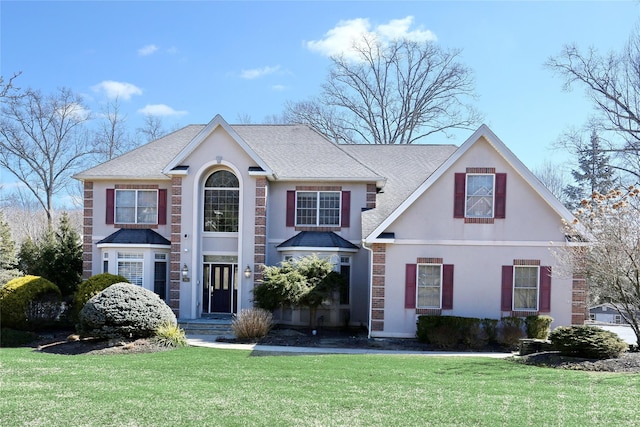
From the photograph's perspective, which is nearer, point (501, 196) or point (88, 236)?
point (501, 196)

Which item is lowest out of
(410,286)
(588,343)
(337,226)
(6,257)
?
(588,343)

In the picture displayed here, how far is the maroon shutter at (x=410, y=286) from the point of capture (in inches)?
680

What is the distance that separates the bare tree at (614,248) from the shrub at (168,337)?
448 inches

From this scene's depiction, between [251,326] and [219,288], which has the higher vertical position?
[219,288]

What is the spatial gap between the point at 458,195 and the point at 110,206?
536 inches

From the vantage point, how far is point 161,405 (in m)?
8.34

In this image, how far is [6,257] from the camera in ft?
73.4

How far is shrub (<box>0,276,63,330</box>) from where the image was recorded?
17938 mm

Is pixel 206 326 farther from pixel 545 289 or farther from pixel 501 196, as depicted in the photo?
pixel 545 289

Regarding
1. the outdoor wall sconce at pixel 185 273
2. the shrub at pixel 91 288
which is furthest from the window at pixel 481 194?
the shrub at pixel 91 288

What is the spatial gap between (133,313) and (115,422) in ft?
27.1

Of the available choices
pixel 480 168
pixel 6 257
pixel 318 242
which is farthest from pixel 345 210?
pixel 6 257

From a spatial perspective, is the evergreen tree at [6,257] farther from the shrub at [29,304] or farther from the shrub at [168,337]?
the shrub at [168,337]

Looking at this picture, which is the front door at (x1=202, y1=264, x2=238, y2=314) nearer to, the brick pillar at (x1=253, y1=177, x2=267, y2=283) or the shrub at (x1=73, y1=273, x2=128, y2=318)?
the brick pillar at (x1=253, y1=177, x2=267, y2=283)
